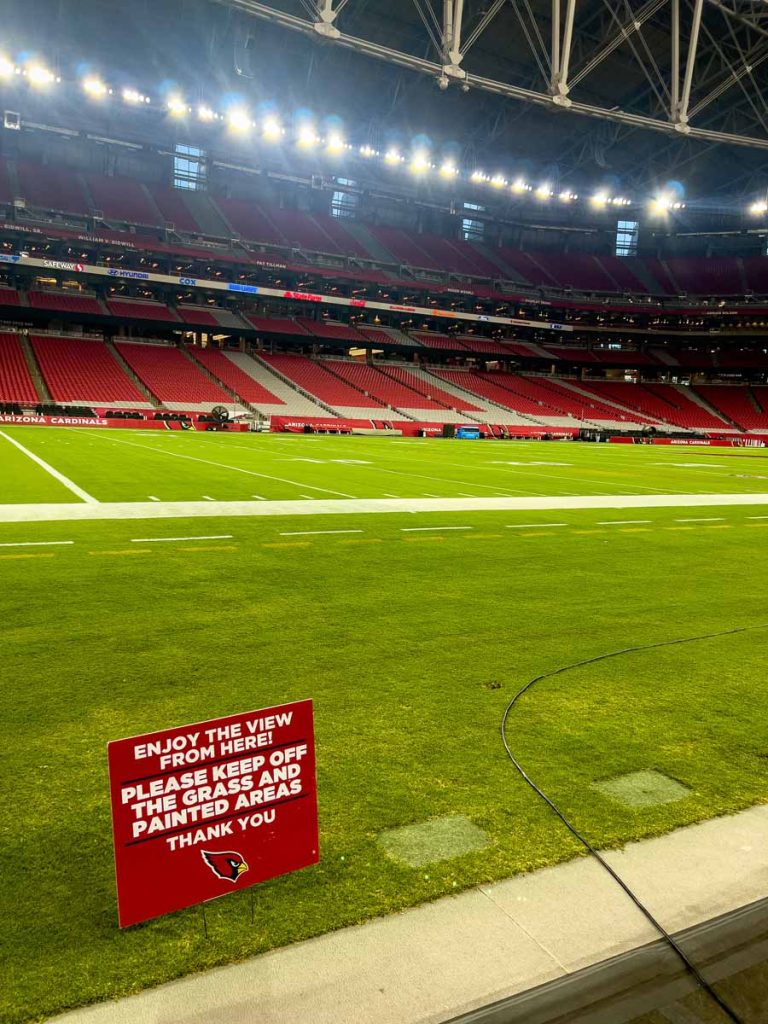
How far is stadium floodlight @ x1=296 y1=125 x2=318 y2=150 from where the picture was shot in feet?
187

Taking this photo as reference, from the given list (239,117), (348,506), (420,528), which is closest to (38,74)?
(239,117)

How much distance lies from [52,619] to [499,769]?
454 centimetres

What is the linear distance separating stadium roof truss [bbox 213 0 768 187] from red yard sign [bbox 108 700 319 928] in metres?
34.6

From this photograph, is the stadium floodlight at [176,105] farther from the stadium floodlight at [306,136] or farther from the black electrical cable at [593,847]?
the black electrical cable at [593,847]

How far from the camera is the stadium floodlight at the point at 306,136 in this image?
5700cm

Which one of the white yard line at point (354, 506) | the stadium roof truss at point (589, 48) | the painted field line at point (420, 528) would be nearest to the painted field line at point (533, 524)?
the white yard line at point (354, 506)

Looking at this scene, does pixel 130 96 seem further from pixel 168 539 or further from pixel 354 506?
pixel 168 539

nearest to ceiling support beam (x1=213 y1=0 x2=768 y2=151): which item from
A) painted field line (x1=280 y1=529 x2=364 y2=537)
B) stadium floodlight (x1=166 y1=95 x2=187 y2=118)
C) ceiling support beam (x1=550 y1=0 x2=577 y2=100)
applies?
ceiling support beam (x1=550 y1=0 x2=577 y2=100)

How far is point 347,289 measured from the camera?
69.8 meters

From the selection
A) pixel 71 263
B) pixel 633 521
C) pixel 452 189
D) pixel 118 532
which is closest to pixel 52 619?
pixel 118 532

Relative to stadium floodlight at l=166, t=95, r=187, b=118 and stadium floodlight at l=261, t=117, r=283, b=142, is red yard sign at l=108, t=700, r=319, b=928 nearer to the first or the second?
stadium floodlight at l=166, t=95, r=187, b=118

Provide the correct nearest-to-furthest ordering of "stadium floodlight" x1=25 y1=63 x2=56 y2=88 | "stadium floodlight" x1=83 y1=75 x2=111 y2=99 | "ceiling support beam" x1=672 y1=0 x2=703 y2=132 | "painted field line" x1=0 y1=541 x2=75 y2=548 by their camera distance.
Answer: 1. "painted field line" x1=0 y1=541 x2=75 y2=548
2. "ceiling support beam" x1=672 y1=0 x2=703 y2=132
3. "stadium floodlight" x1=25 y1=63 x2=56 y2=88
4. "stadium floodlight" x1=83 y1=75 x2=111 y2=99

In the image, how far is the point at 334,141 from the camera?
59.6 meters

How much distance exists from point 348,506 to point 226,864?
11.6 metres
